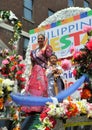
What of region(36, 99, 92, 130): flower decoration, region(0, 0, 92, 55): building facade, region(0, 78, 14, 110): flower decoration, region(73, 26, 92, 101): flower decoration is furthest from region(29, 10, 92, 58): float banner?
region(0, 0, 92, 55): building facade

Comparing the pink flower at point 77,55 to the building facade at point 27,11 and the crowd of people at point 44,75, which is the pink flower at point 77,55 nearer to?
the crowd of people at point 44,75

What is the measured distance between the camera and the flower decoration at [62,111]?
6.21 metres

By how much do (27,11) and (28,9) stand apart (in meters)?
0.16

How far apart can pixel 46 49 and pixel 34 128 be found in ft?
5.66

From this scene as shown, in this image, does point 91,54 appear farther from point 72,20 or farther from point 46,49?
point 72,20

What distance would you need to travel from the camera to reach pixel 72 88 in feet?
A: 23.0

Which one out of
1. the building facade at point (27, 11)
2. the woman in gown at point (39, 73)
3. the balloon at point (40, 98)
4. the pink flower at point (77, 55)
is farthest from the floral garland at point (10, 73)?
the building facade at point (27, 11)

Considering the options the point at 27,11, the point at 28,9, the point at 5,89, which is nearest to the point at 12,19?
the point at 5,89

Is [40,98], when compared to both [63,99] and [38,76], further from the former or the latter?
[38,76]

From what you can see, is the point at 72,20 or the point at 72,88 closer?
the point at 72,88

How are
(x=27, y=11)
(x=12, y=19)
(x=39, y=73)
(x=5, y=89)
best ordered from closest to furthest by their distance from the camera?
(x=5, y=89), (x=39, y=73), (x=12, y=19), (x=27, y=11)

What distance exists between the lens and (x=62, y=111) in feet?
20.3

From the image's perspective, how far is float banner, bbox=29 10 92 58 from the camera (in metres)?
10.5

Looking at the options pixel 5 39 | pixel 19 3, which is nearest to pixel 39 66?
pixel 5 39
